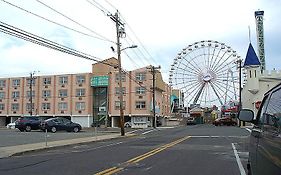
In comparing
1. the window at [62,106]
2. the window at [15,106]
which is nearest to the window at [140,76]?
the window at [62,106]

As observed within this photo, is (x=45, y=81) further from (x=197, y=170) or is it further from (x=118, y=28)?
(x=197, y=170)

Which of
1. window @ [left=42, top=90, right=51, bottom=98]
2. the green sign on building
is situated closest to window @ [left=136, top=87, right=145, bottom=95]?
the green sign on building

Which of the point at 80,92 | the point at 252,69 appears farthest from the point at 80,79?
the point at 252,69

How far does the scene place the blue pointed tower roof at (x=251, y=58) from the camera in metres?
60.3

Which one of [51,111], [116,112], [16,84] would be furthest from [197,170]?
[16,84]

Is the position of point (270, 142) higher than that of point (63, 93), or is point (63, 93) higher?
point (63, 93)

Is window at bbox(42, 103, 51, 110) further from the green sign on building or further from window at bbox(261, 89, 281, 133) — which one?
window at bbox(261, 89, 281, 133)

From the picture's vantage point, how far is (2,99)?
290ft

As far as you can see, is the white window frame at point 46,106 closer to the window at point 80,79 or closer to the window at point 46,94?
the window at point 46,94

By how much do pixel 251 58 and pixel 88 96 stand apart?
33.6 meters

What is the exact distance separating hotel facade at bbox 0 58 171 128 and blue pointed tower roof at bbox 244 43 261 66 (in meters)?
18.6

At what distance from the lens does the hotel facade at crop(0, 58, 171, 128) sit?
77.1 metres

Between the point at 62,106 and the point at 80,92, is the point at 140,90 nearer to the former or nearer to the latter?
the point at 80,92

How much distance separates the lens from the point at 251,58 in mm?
61312
